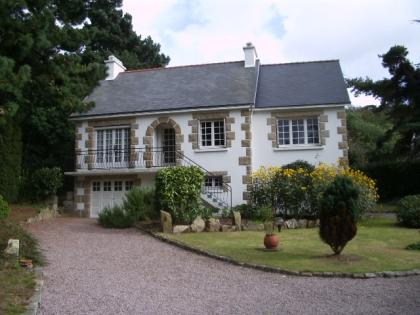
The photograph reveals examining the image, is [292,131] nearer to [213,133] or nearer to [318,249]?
[213,133]

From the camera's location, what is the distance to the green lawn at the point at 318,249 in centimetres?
892

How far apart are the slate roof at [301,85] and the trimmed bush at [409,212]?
17.9ft

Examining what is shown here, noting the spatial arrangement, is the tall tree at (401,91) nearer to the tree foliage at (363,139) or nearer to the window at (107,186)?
the tree foliage at (363,139)

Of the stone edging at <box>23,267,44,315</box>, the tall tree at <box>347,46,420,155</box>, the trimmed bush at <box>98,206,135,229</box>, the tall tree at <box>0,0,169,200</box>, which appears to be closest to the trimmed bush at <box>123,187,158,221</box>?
the trimmed bush at <box>98,206,135,229</box>

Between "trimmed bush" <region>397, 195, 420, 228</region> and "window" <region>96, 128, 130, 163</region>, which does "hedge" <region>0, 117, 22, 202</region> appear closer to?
"window" <region>96, 128, 130, 163</region>

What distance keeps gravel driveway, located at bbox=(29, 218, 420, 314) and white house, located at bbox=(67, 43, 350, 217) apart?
8556 mm

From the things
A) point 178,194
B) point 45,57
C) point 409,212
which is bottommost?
point 409,212

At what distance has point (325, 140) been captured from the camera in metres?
18.5

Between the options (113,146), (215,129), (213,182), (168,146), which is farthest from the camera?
(168,146)

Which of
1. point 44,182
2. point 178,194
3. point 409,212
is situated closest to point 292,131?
point 409,212

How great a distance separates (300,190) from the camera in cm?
1518

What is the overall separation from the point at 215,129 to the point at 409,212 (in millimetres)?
8813

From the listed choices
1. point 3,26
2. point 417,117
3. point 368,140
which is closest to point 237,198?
point 417,117

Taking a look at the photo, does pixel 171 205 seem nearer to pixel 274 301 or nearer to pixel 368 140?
pixel 274 301
